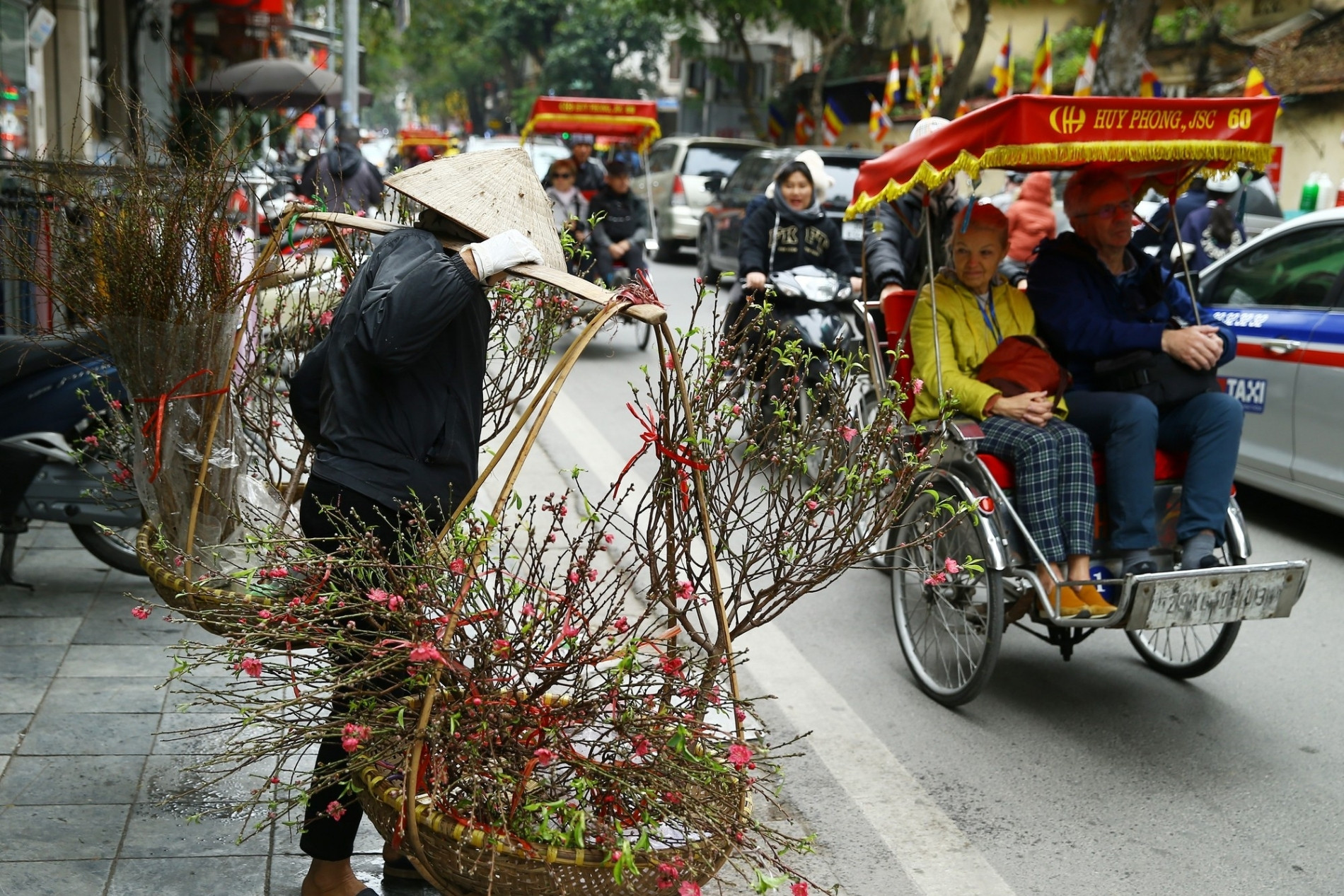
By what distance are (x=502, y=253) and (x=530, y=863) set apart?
1.20 meters

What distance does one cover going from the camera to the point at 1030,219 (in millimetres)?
7379

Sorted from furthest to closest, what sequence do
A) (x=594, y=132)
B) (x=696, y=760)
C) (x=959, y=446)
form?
(x=594, y=132) → (x=959, y=446) → (x=696, y=760)

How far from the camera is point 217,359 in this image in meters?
3.78

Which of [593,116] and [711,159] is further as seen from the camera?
[711,159]

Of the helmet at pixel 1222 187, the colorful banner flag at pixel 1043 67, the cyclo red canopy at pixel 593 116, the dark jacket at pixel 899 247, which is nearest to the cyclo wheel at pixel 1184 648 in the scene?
the dark jacket at pixel 899 247

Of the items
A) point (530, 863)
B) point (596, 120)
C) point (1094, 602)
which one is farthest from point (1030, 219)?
point (596, 120)

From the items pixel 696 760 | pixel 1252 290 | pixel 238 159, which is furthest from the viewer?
pixel 1252 290

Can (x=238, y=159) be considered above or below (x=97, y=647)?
above

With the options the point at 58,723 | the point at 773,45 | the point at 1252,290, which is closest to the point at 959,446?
the point at 58,723

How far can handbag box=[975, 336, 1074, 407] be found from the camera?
4.77m

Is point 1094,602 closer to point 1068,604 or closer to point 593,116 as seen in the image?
point 1068,604

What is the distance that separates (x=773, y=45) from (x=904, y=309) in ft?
113

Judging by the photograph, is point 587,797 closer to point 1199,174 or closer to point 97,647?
point 97,647

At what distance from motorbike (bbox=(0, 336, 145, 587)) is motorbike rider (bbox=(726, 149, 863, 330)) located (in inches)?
146
